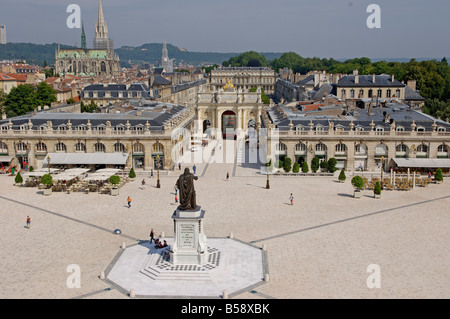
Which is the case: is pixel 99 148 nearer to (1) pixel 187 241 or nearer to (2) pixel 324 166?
(2) pixel 324 166

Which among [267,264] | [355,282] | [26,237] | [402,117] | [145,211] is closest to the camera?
[355,282]

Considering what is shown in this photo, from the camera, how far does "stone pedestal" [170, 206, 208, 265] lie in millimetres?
31172

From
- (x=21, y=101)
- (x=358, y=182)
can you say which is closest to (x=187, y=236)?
(x=358, y=182)

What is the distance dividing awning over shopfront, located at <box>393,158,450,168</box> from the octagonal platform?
105 ft

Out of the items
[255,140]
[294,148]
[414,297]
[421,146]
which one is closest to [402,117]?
[421,146]

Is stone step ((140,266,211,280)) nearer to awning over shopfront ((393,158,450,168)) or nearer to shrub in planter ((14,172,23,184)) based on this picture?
shrub in planter ((14,172,23,184))

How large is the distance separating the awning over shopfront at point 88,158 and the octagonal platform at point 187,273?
27.1m

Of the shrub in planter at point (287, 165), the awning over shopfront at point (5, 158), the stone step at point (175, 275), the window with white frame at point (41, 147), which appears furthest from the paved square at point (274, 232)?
the window with white frame at point (41, 147)

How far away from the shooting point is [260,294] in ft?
90.8

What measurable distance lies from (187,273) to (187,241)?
86.0 inches

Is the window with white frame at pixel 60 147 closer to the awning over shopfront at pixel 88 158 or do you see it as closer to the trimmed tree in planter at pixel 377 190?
the awning over shopfront at pixel 88 158
